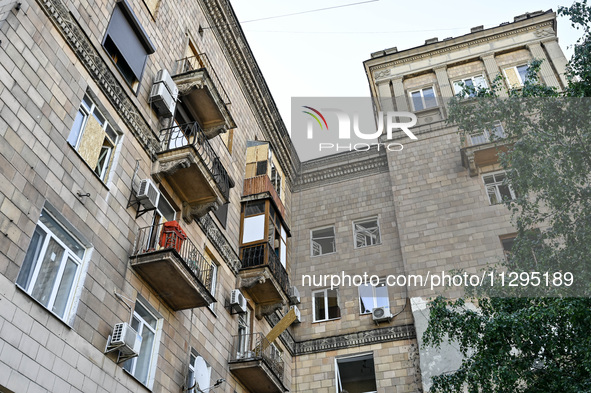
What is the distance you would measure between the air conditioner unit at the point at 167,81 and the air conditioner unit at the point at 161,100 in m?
0.13

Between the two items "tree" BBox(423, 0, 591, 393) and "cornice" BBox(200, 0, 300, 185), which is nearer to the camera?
"tree" BBox(423, 0, 591, 393)

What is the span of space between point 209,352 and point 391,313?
23.4 ft

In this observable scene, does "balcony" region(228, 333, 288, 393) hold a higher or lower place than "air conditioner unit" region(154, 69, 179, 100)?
lower

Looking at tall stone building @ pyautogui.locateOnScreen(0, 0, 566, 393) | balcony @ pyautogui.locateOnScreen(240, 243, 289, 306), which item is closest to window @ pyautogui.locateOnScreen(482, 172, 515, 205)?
tall stone building @ pyautogui.locateOnScreen(0, 0, 566, 393)

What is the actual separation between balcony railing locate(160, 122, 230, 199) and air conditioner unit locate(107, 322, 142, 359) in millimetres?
4553

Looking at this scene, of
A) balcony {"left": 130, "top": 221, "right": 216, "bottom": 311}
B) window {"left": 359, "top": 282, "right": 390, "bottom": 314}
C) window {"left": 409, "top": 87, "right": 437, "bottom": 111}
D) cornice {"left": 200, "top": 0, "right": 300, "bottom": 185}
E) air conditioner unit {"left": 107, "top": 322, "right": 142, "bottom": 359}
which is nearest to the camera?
air conditioner unit {"left": 107, "top": 322, "right": 142, "bottom": 359}

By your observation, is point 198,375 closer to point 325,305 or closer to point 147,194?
point 147,194

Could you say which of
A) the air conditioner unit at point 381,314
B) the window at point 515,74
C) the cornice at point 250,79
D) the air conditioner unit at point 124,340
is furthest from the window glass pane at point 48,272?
the window at point 515,74

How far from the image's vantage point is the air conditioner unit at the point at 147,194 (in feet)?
37.8

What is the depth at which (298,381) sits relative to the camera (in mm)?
18156

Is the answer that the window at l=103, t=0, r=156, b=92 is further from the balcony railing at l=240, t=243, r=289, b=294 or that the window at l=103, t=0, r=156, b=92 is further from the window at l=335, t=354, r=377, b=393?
the window at l=335, t=354, r=377, b=393

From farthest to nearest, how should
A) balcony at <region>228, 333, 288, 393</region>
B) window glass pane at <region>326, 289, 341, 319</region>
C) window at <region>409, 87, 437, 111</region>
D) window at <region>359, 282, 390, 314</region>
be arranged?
window at <region>409, 87, 437, 111</region>, window glass pane at <region>326, 289, 341, 319</region>, window at <region>359, 282, 390, 314</region>, balcony at <region>228, 333, 288, 393</region>

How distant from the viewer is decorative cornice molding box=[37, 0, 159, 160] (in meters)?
10.5

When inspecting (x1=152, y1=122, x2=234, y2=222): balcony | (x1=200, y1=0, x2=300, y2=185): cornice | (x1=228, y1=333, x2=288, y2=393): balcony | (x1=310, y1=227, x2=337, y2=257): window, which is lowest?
(x1=228, y1=333, x2=288, y2=393): balcony
